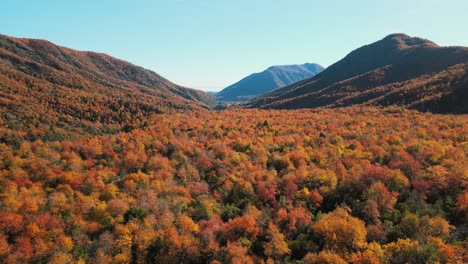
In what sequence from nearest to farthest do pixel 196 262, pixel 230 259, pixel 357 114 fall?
pixel 230 259 → pixel 196 262 → pixel 357 114

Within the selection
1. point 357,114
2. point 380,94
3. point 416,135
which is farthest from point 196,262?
point 380,94

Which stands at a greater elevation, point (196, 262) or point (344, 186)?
point (344, 186)

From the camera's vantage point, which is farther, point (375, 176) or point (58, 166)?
point (58, 166)

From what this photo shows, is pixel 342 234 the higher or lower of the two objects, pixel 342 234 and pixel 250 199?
the higher

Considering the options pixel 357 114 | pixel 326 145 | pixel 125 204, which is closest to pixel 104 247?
pixel 125 204

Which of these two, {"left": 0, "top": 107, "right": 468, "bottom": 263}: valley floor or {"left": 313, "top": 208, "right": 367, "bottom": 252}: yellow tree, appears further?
{"left": 0, "top": 107, "right": 468, "bottom": 263}: valley floor

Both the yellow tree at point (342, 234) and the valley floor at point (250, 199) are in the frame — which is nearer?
the yellow tree at point (342, 234)

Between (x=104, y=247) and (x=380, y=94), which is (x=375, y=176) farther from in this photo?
(x=380, y=94)

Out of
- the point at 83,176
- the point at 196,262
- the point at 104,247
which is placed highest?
the point at 83,176

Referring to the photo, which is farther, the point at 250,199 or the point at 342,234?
the point at 250,199

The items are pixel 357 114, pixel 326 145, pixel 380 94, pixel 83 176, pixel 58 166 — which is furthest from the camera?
pixel 380 94
